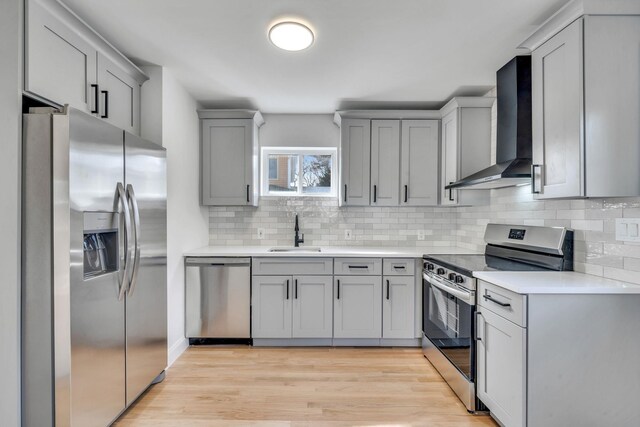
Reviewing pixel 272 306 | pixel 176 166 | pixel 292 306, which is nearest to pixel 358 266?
pixel 292 306

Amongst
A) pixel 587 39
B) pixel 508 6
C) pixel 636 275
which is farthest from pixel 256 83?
pixel 636 275

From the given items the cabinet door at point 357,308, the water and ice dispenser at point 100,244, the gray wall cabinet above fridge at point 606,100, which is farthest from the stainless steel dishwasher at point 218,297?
the gray wall cabinet above fridge at point 606,100

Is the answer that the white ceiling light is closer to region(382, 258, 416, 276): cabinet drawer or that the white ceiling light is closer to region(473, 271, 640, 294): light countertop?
region(473, 271, 640, 294): light countertop

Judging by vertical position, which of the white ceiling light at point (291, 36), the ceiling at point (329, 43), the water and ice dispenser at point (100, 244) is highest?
the ceiling at point (329, 43)

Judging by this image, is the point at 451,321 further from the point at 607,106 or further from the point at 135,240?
the point at 135,240

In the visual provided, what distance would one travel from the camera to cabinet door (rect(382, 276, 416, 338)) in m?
3.14

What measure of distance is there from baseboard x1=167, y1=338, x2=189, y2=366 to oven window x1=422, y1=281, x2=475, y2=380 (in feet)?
7.18

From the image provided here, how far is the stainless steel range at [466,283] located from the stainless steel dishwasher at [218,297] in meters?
1.66

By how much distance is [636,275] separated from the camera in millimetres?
1696

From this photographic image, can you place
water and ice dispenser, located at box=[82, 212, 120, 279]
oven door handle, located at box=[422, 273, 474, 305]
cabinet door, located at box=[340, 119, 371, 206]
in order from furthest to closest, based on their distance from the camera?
cabinet door, located at box=[340, 119, 371, 206] < oven door handle, located at box=[422, 273, 474, 305] < water and ice dispenser, located at box=[82, 212, 120, 279]

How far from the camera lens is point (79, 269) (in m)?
1.61

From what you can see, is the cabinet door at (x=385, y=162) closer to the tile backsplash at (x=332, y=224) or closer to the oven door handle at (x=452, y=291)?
the tile backsplash at (x=332, y=224)

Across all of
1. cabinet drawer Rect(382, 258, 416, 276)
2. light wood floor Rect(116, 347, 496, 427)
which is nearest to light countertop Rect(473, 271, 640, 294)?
light wood floor Rect(116, 347, 496, 427)

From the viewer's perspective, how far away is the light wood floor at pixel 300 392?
2066 mm
